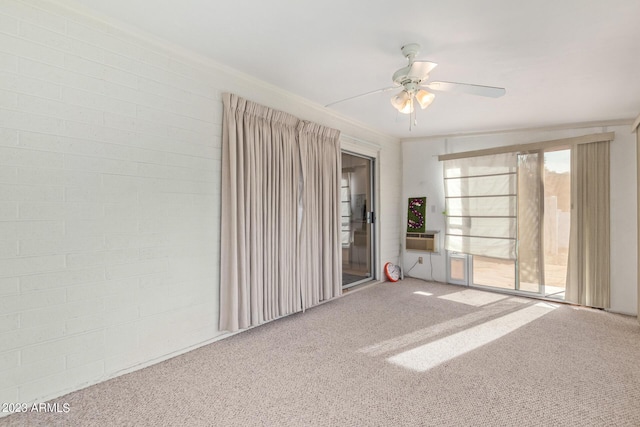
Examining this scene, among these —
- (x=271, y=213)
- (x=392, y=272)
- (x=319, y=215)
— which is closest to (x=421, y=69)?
(x=271, y=213)

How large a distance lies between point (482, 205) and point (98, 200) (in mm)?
4792

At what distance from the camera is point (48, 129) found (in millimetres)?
1943

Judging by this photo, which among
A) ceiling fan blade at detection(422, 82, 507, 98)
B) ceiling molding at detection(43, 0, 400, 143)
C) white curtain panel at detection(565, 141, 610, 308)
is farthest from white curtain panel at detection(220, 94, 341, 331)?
white curtain panel at detection(565, 141, 610, 308)

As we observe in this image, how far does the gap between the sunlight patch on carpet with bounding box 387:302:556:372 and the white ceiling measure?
245 centimetres

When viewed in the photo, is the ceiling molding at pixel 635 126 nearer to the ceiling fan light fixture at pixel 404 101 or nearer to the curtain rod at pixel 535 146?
the curtain rod at pixel 535 146

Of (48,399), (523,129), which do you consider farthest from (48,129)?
(523,129)

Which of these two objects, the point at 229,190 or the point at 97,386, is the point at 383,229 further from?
the point at 97,386

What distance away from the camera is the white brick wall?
6.04 ft

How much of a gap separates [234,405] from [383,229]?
374cm

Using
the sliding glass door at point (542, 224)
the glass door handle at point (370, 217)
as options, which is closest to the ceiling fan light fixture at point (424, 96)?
the glass door handle at point (370, 217)

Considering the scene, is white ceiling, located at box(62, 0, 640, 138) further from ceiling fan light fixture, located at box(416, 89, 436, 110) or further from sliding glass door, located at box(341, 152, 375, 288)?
sliding glass door, located at box(341, 152, 375, 288)

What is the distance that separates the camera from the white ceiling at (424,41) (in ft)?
6.49

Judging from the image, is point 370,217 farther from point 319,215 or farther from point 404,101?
point 404,101

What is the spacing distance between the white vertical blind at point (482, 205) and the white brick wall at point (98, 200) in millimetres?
3804
